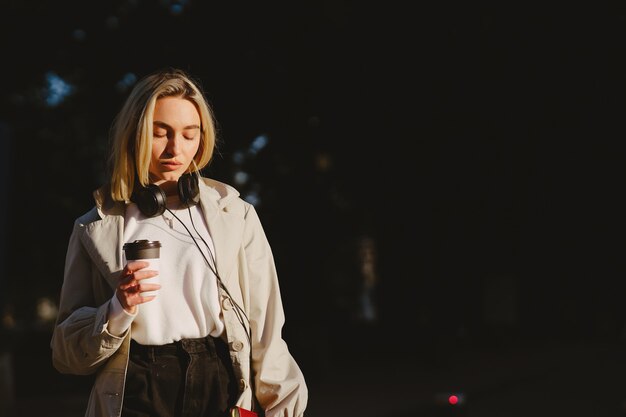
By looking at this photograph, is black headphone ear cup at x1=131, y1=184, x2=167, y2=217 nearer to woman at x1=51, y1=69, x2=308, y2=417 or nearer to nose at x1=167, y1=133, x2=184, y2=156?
woman at x1=51, y1=69, x2=308, y2=417

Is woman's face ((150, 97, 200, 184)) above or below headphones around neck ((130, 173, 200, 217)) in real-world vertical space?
above

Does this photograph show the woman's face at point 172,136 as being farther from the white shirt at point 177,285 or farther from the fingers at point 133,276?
the fingers at point 133,276

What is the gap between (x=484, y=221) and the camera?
16938mm

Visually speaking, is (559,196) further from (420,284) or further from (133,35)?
(133,35)

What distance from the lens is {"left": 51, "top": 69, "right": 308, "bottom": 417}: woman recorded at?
2486 millimetres

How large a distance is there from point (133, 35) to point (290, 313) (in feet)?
17.8

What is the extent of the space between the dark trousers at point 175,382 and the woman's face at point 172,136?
1.62 ft

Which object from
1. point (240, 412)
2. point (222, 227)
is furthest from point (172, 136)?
point (240, 412)

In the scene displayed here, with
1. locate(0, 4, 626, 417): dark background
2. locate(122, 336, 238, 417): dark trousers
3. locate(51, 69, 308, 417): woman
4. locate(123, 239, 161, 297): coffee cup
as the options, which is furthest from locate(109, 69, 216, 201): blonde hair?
locate(0, 4, 626, 417): dark background

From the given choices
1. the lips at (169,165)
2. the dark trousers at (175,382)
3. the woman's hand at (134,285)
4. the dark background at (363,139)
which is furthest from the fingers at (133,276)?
the dark background at (363,139)

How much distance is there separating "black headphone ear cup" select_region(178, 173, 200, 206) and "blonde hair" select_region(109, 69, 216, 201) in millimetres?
97

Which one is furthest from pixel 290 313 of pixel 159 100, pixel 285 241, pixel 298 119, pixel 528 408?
pixel 159 100

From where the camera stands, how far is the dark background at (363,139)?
13.1 m

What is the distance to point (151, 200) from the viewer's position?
2.55 m
